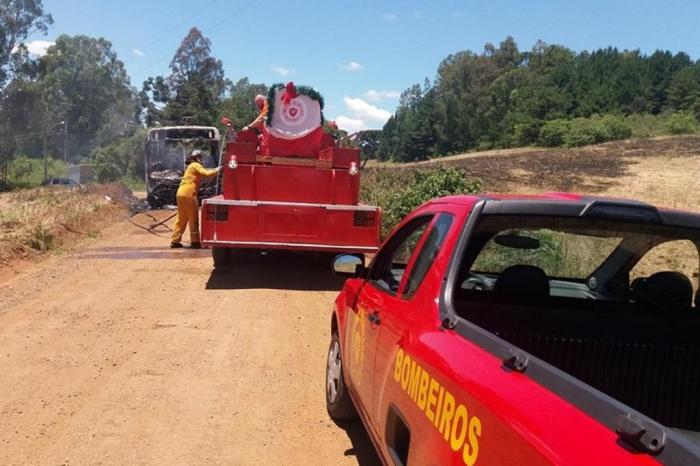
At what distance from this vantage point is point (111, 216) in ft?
65.0

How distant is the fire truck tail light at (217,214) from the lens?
9.30 metres

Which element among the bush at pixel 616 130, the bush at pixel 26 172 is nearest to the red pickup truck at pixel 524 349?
the bush at pixel 616 130

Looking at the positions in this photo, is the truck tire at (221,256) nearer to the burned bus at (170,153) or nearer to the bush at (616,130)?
the burned bus at (170,153)

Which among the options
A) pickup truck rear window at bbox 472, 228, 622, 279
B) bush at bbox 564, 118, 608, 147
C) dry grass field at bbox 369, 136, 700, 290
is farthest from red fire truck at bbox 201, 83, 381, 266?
bush at bbox 564, 118, 608, 147

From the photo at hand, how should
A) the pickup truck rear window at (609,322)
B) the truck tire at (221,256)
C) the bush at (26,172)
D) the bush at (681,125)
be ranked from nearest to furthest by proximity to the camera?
1. the pickup truck rear window at (609,322)
2. the truck tire at (221,256)
3. the bush at (681,125)
4. the bush at (26,172)

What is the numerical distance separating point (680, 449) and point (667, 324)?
6.20ft

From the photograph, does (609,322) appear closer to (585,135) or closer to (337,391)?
(337,391)

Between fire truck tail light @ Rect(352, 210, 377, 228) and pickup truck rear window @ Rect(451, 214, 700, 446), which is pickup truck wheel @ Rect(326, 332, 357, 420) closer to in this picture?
pickup truck rear window @ Rect(451, 214, 700, 446)

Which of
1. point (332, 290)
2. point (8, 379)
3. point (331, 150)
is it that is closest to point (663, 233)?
point (8, 379)

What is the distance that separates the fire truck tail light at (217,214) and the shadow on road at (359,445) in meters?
5.19

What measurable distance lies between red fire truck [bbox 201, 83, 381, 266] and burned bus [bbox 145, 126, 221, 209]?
11.5 metres

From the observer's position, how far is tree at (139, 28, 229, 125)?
2830 inches

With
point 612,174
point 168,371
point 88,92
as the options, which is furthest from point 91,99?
point 168,371

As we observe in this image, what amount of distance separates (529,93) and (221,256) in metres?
82.2
